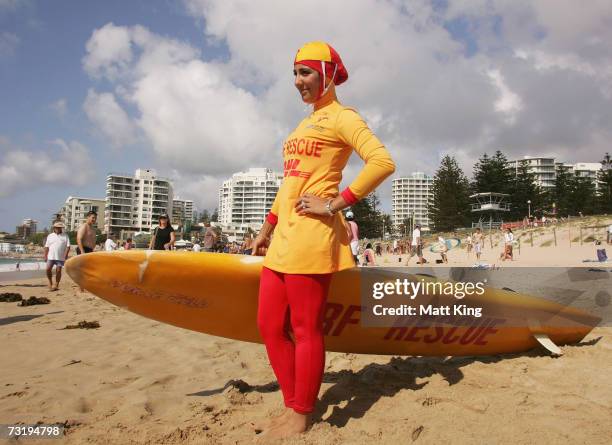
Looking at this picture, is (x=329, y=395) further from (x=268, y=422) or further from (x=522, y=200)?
(x=522, y=200)

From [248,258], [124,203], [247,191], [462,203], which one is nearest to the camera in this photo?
[248,258]

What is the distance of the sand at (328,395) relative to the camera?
201cm

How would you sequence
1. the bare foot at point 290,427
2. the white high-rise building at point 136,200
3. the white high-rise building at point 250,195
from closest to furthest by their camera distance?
the bare foot at point 290,427
the white high-rise building at point 136,200
the white high-rise building at point 250,195

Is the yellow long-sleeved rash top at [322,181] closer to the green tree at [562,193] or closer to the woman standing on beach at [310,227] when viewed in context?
the woman standing on beach at [310,227]

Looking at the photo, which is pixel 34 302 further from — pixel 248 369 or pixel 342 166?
pixel 342 166

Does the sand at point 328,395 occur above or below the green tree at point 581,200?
below

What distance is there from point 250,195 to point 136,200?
1672 inches

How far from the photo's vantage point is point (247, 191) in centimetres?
16150

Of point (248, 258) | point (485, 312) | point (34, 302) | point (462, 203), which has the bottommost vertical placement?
point (34, 302)

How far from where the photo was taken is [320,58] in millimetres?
2141

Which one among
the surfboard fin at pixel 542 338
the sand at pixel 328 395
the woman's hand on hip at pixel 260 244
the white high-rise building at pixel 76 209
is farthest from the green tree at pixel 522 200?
the white high-rise building at pixel 76 209

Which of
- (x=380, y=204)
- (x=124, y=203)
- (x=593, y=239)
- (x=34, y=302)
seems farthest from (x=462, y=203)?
(x=124, y=203)

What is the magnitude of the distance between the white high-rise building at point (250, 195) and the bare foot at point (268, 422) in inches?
5968

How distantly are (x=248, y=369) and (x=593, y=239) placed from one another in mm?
27671
